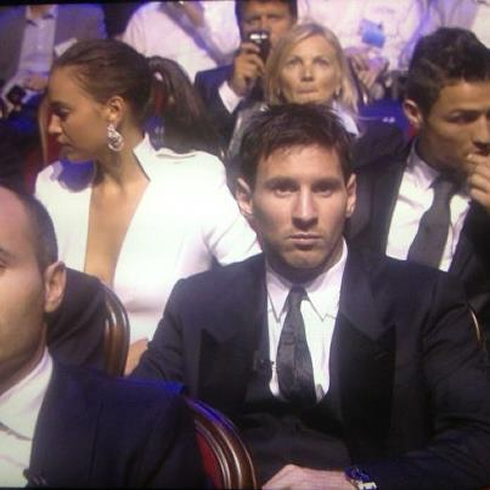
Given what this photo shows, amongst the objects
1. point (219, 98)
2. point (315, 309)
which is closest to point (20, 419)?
point (315, 309)

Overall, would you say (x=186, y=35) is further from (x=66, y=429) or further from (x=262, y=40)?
(x=66, y=429)

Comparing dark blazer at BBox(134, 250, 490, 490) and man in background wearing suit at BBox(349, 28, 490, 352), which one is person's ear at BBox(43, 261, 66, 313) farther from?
man in background wearing suit at BBox(349, 28, 490, 352)

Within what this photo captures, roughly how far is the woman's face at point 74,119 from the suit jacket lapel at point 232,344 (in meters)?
0.54

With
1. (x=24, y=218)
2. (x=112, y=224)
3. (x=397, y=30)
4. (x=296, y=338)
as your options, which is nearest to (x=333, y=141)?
(x=397, y=30)

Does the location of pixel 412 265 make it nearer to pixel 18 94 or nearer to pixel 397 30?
pixel 397 30

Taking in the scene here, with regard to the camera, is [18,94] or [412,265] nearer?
[412,265]

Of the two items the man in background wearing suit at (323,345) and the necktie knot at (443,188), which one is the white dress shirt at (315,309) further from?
the necktie knot at (443,188)

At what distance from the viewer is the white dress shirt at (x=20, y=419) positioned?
165 cm

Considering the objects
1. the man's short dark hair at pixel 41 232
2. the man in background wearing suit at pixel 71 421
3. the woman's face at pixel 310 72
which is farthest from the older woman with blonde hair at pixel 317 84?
the man in background wearing suit at pixel 71 421

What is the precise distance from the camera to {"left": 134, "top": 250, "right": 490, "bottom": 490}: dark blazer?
5.75ft

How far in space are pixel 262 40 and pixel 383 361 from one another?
852mm

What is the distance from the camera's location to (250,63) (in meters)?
2.05

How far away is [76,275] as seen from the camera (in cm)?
205

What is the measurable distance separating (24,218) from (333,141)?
733mm
